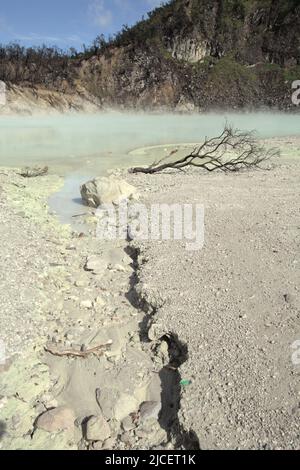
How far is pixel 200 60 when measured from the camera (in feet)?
133

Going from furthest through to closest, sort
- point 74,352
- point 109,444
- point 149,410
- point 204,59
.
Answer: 1. point 204,59
2. point 74,352
3. point 149,410
4. point 109,444

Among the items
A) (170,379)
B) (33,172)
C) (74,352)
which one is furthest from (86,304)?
(33,172)

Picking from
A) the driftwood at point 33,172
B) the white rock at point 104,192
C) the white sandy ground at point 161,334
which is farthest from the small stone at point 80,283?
the driftwood at point 33,172

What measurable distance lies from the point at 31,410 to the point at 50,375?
0.42 meters

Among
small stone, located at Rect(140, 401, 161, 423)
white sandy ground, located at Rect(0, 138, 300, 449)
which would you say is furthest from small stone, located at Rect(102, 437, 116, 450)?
small stone, located at Rect(140, 401, 161, 423)

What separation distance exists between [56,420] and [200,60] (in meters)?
41.8

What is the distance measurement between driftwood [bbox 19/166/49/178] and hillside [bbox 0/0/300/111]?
25869mm

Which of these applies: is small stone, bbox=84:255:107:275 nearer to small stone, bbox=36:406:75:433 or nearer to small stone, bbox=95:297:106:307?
small stone, bbox=95:297:106:307

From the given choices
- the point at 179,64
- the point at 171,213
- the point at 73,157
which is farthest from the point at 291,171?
the point at 179,64

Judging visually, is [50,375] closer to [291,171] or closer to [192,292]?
[192,292]

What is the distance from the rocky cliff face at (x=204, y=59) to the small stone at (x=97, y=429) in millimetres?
36115

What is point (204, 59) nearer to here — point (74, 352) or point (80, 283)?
point (80, 283)

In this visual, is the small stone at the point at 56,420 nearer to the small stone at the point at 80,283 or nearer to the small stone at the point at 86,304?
the small stone at the point at 86,304

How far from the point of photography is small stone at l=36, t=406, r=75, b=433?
3137 mm
